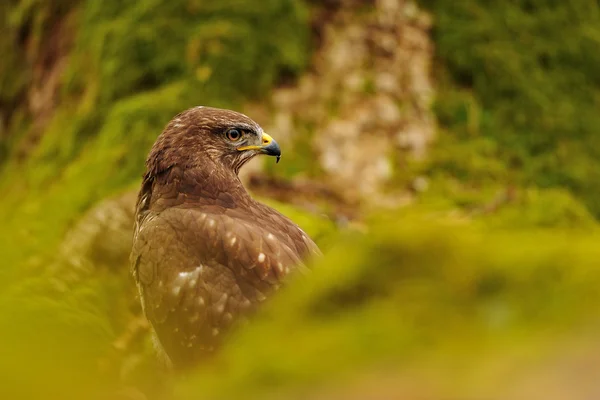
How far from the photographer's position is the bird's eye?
202 inches

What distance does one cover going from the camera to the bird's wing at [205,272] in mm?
4234

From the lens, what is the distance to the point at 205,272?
4.27 metres

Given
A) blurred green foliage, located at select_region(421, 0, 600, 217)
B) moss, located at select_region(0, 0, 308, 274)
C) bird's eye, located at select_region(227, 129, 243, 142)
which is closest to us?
bird's eye, located at select_region(227, 129, 243, 142)

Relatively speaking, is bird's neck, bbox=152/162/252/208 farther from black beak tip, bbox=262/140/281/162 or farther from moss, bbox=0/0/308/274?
moss, bbox=0/0/308/274

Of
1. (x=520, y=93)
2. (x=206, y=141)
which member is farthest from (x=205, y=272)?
(x=520, y=93)

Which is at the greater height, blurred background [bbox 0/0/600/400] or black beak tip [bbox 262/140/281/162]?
blurred background [bbox 0/0/600/400]

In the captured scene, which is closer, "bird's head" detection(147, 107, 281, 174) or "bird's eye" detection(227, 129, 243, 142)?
"bird's head" detection(147, 107, 281, 174)

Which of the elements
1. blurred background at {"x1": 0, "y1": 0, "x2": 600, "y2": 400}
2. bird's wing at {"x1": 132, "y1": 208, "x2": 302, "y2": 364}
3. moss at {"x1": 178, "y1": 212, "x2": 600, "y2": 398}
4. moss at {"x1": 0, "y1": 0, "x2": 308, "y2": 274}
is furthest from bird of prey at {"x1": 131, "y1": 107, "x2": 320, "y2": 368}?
moss at {"x1": 0, "y1": 0, "x2": 308, "y2": 274}

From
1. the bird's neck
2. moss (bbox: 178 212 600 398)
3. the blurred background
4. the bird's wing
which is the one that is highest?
the blurred background

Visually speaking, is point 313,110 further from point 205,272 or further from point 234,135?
point 205,272

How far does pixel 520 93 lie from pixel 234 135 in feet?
19.2

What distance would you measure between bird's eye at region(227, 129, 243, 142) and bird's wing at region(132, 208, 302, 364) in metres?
0.81

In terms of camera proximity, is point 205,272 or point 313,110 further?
point 313,110

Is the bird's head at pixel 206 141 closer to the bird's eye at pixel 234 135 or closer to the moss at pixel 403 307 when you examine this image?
the bird's eye at pixel 234 135
